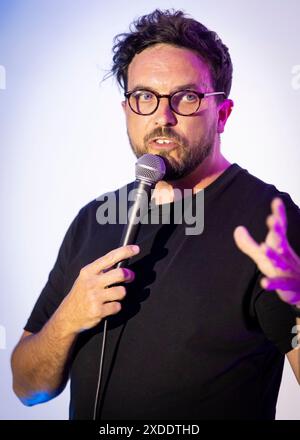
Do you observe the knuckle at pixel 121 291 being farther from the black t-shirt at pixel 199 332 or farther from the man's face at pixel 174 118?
the man's face at pixel 174 118

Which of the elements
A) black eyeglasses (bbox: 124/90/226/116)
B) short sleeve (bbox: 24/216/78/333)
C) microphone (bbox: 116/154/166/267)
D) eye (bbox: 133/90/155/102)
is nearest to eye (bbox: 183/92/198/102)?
black eyeglasses (bbox: 124/90/226/116)

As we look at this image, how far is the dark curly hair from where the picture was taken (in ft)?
4.89

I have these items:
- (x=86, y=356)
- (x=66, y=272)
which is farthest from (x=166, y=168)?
(x=86, y=356)

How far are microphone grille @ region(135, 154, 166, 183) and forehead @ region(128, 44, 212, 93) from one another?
291 millimetres

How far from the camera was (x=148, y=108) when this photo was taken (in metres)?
1.42

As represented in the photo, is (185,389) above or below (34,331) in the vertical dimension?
below

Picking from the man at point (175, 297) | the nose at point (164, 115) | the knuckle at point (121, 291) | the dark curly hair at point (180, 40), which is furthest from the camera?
the dark curly hair at point (180, 40)

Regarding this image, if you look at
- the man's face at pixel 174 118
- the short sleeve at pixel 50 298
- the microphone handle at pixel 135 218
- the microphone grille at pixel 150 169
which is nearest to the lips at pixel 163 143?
the man's face at pixel 174 118

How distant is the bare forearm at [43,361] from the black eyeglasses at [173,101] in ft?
Answer: 2.33

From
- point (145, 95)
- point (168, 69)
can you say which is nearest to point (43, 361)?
point (145, 95)

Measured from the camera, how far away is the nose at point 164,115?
1.35 metres

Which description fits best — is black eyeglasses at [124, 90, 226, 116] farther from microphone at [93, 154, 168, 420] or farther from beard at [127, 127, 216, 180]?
microphone at [93, 154, 168, 420]

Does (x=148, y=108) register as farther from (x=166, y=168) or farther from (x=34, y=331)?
(x=34, y=331)
